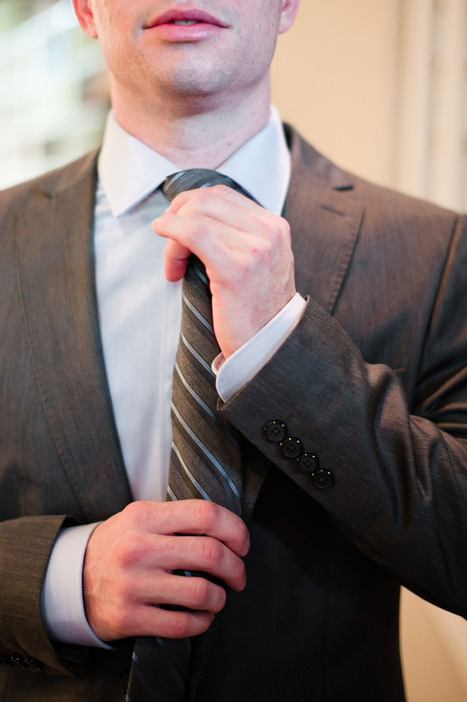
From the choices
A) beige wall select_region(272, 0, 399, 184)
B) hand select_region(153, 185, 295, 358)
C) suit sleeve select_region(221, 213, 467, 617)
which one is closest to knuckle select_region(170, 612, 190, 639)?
suit sleeve select_region(221, 213, 467, 617)

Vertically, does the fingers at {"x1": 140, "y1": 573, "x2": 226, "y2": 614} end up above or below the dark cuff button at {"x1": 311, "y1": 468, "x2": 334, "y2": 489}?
below

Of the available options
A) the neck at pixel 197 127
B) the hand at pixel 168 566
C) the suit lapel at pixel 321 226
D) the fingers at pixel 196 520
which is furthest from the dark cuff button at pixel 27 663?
the neck at pixel 197 127

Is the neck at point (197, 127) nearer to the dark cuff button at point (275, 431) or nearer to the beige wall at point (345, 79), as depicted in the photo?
the dark cuff button at point (275, 431)

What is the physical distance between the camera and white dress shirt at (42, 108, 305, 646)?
0.89m

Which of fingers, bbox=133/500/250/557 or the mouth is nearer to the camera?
fingers, bbox=133/500/250/557

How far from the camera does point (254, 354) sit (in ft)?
2.65

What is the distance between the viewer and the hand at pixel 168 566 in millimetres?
808

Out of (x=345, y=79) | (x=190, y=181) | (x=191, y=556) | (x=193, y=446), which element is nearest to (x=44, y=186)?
(x=190, y=181)

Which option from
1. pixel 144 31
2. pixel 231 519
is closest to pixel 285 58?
pixel 144 31

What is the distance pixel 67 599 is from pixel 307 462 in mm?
350

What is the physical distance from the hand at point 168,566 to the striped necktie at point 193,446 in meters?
0.02

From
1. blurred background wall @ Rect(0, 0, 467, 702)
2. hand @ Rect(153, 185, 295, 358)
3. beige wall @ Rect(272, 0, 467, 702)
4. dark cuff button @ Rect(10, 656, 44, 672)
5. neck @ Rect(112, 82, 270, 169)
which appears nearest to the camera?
hand @ Rect(153, 185, 295, 358)

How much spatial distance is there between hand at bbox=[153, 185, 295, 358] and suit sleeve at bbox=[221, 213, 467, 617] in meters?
0.05

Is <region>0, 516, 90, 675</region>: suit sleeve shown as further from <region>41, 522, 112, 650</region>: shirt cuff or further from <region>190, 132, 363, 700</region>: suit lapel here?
<region>190, 132, 363, 700</region>: suit lapel
